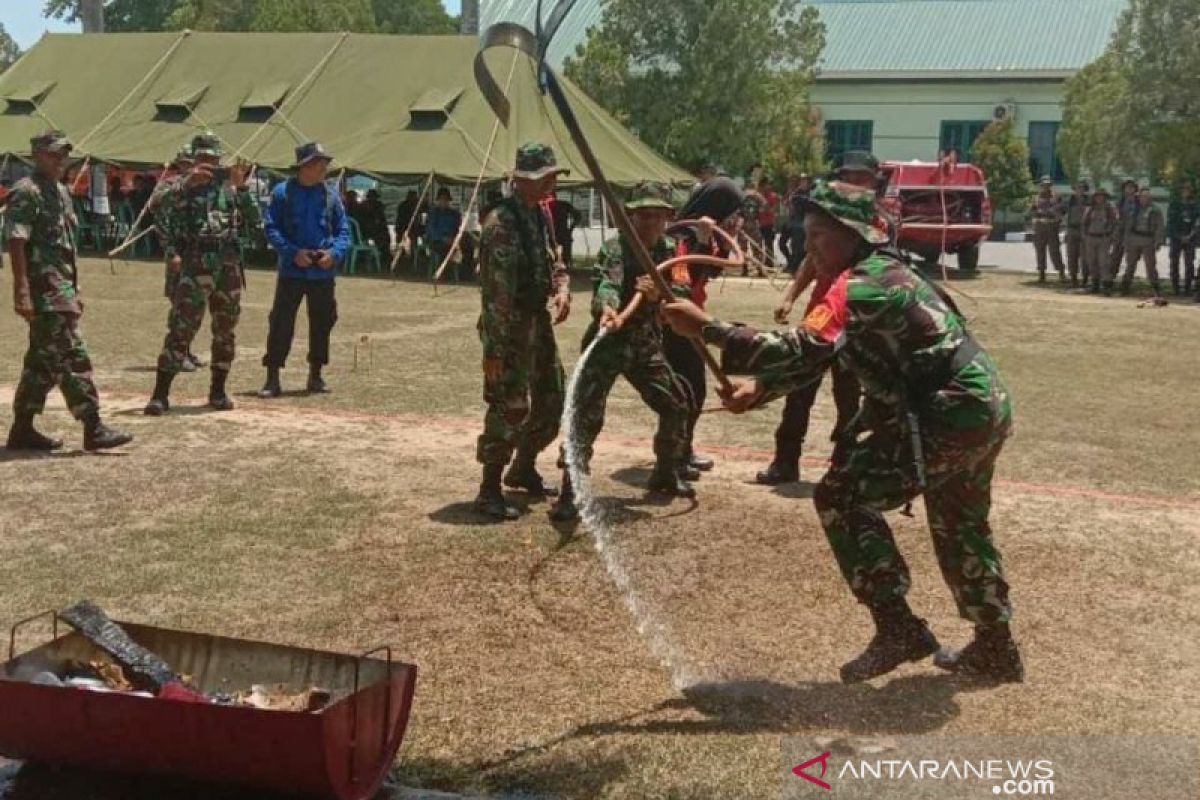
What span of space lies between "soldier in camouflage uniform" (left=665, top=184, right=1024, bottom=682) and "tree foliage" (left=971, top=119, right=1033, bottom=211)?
38.2 m

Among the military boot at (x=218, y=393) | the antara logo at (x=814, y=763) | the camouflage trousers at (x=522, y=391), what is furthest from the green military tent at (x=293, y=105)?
the antara logo at (x=814, y=763)

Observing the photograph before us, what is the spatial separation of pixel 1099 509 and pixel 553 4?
466 centimetres

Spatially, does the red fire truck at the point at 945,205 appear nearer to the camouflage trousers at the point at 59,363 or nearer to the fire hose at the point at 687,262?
the fire hose at the point at 687,262

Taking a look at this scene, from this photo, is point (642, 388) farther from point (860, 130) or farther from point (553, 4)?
point (860, 130)

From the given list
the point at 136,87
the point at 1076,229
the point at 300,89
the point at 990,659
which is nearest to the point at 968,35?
the point at 1076,229

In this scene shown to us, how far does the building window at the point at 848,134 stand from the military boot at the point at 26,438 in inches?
1685

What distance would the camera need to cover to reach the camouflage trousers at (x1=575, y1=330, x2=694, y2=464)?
23.2ft

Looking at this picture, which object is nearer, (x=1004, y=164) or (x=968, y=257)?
(x=968, y=257)

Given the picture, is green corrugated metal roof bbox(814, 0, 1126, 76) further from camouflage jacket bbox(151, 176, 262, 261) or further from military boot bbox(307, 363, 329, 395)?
camouflage jacket bbox(151, 176, 262, 261)

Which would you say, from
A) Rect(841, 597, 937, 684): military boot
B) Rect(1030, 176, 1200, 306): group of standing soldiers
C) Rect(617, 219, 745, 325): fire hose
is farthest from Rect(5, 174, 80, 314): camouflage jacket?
Rect(1030, 176, 1200, 306): group of standing soldiers

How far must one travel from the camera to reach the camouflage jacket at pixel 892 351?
4.40m

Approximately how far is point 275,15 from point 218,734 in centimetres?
4842

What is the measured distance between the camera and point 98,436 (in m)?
8.13

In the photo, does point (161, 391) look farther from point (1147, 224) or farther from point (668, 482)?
point (1147, 224)
